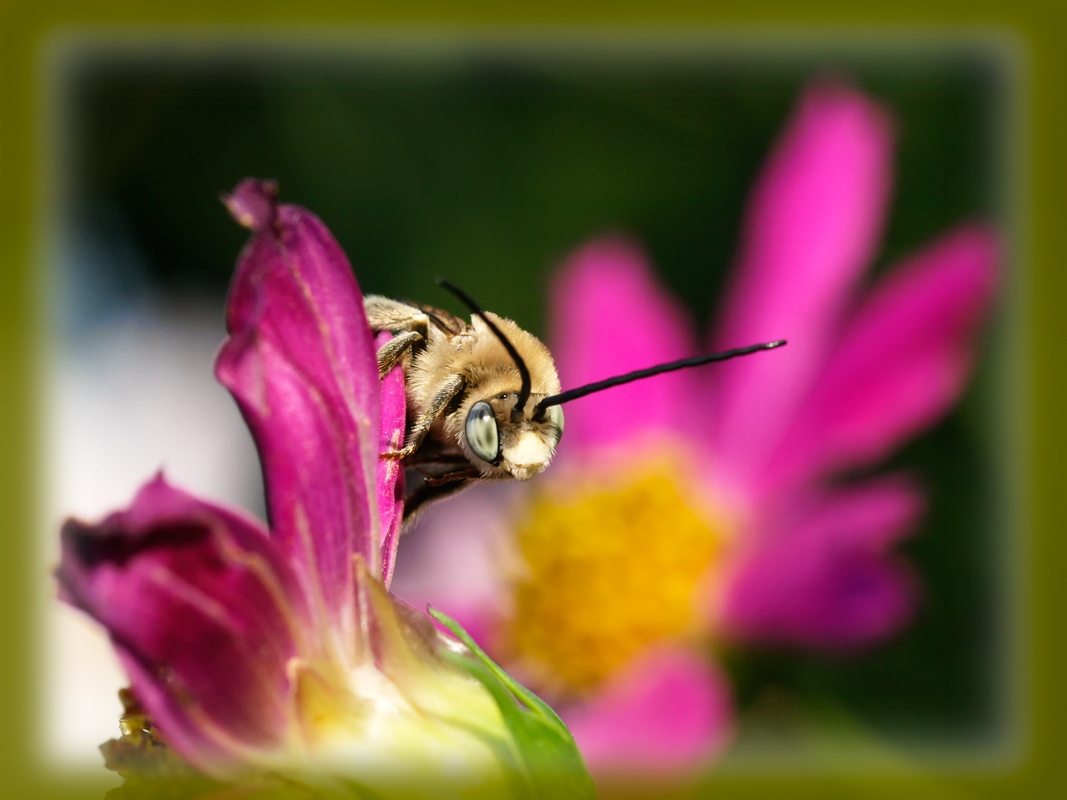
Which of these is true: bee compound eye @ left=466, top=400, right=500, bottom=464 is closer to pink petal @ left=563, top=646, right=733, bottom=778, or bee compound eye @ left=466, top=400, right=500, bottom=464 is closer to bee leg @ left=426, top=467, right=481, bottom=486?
bee leg @ left=426, top=467, right=481, bottom=486

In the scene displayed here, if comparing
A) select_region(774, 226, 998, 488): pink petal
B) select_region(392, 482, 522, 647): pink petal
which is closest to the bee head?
select_region(774, 226, 998, 488): pink petal

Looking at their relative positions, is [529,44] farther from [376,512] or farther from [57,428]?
[376,512]

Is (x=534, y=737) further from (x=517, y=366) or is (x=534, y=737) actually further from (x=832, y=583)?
(x=832, y=583)

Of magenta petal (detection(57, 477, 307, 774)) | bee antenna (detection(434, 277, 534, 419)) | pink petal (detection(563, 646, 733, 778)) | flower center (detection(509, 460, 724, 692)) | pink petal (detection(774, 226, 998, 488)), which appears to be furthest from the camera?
flower center (detection(509, 460, 724, 692))

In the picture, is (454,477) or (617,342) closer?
(454,477)

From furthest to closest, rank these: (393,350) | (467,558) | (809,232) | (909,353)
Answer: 1. (467,558)
2. (809,232)
3. (909,353)
4. (393,350)

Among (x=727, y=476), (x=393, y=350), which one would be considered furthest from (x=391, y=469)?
(x=727, y=476)
